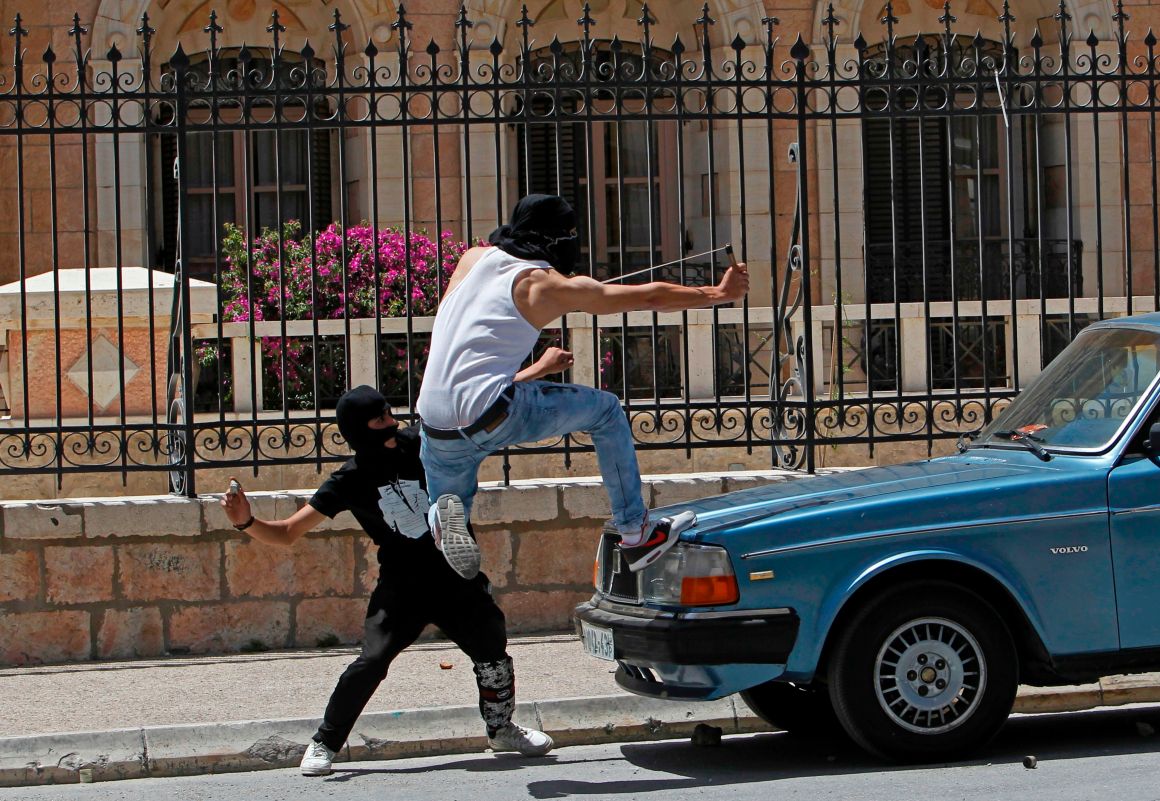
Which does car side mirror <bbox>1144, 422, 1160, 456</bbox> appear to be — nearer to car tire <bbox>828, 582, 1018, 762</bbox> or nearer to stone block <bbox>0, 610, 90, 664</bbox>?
car tire <bbox>828, 582, 1018, 762</bbox>

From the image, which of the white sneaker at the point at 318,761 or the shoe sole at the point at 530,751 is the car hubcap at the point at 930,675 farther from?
the white sneaker at the point at 318,761

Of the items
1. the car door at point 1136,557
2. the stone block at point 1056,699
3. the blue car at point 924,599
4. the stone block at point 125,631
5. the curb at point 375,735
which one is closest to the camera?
the blue car at point 924,599

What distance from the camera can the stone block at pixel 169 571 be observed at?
8859 mm

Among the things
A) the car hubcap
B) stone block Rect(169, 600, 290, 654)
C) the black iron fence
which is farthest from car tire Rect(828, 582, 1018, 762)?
stone block Rect(169, 600, 290, 654)

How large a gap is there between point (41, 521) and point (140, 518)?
0.50 metres

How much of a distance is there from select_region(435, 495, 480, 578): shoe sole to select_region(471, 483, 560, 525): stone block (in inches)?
113

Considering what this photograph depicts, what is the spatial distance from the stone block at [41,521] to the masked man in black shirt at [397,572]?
2566 millimetres

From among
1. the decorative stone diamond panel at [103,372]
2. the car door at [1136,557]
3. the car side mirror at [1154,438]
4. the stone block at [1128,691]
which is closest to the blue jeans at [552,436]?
the car door at [1136,557]

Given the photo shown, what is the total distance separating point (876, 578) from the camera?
6074 millimetres

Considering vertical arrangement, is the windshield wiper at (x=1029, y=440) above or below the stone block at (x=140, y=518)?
above

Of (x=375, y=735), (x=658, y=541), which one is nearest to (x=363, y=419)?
(x=658, y=541)

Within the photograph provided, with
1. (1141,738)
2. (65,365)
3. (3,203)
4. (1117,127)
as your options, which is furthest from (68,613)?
(1117,127)

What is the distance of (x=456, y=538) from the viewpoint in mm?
6062

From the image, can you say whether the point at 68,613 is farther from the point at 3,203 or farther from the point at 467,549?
the point at 3,203
